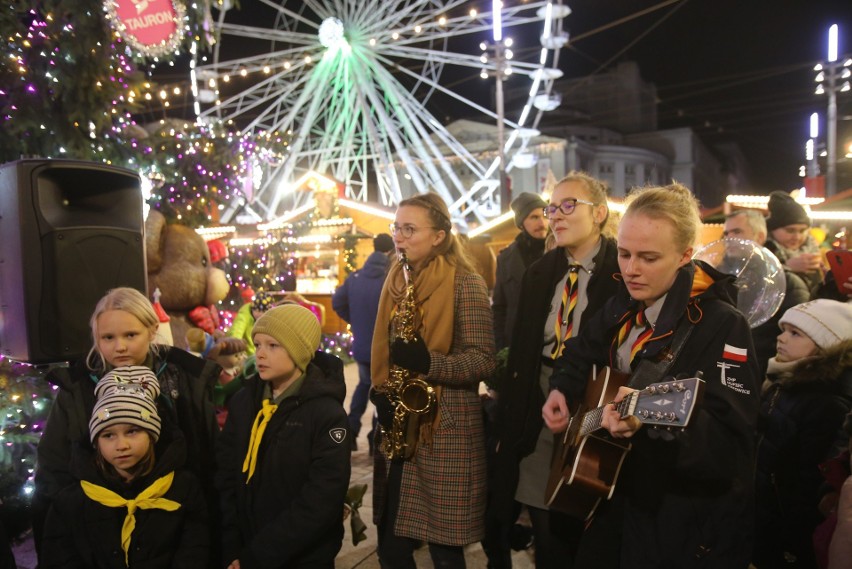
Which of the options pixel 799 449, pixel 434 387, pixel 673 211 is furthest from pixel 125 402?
pixel 799 449

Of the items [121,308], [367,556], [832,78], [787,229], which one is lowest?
[367,556]

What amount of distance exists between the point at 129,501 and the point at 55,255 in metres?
1.52

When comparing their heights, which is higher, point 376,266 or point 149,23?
Answer: point 149,23

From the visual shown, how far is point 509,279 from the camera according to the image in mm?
3781

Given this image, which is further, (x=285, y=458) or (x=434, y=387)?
(x=434, y=387)

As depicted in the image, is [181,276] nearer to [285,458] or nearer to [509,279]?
[509,279]

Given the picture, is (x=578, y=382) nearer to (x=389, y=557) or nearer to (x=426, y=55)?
(x=389, y=557)

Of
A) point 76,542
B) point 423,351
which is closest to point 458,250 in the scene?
point 423,351

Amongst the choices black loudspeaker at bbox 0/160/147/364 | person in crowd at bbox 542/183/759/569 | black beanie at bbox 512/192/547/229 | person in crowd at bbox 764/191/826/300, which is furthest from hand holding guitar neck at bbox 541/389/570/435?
person in crowd at bbox 764/191/826/300

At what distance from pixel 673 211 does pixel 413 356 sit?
3.45 ft

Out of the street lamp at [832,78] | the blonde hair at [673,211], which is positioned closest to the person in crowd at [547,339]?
the blonde hair at [673,211]

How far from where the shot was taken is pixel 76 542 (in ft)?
7.03

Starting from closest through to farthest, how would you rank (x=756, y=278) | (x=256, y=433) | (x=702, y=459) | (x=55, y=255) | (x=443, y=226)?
(x=702, y=459) < (x=256, y=433) < (x=443, y=226) < (x=55, y=255) < (x=756, y=278)

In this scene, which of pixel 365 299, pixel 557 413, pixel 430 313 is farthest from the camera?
pixel 365 299
